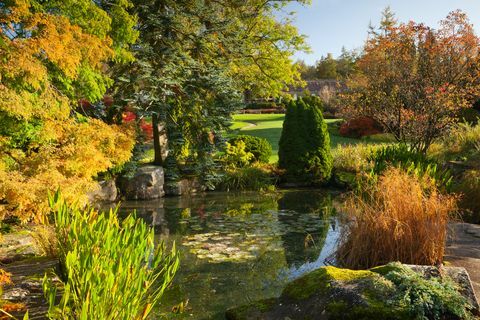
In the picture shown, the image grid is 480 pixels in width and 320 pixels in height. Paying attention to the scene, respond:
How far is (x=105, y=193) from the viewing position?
11453 millimetres

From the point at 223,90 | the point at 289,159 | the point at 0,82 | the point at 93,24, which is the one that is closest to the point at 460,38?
the point at 289,159

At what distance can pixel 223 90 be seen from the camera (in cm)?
1324

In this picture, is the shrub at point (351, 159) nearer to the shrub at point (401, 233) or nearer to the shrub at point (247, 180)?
the shrub at point (247, 180)

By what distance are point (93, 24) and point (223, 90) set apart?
6.21 m

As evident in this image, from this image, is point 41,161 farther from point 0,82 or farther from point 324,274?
point 324,274

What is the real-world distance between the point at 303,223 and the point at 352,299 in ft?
16.6

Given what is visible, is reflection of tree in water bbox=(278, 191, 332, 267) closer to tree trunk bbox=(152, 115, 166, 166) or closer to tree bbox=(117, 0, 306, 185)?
tree bbox=(117, 0, 306, 185)

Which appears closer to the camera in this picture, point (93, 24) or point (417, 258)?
point (417, 258)

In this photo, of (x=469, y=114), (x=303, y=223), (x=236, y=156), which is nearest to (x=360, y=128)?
(x=469, y=114)

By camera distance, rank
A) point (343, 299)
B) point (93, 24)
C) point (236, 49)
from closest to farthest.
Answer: point (343, 299) → point (93, 24) → point (236, 49)

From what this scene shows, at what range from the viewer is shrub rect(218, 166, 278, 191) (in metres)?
13.1

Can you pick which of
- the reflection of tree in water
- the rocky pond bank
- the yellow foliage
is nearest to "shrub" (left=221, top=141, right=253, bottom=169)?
the reflection of tree in water

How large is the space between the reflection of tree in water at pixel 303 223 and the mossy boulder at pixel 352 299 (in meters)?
1.99

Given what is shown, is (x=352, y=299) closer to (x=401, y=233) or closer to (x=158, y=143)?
(x=401, y=233)
